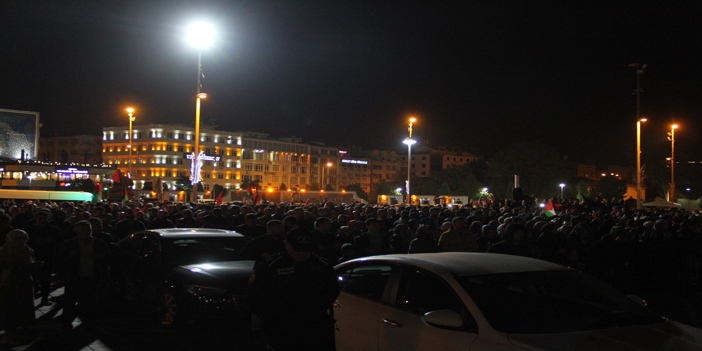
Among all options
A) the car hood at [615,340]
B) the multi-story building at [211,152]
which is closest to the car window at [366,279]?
the car hood at [615,340]

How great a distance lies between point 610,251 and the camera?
10789 millimetres

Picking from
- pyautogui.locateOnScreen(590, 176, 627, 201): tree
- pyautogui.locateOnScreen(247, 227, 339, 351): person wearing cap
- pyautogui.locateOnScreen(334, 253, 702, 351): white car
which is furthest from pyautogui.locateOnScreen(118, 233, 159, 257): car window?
Answer: pyautogui.locateOnScreen(590, 176, 627, 201): tree

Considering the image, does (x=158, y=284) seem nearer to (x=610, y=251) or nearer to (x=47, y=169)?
(x=610, y=251)

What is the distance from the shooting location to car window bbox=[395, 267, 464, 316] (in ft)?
14.7

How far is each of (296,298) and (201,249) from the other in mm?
5403

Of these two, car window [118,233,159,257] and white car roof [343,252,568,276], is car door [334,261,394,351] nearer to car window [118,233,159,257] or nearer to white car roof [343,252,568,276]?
white car roof [343,252,568,276]

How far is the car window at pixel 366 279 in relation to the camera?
5176mm

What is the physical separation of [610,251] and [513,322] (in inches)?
299

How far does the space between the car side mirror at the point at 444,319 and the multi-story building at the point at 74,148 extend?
127214mm

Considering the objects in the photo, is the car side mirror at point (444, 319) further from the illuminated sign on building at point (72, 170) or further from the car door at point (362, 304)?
the illuminated sign on building at point (72, 170)

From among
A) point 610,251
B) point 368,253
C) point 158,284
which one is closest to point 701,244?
point 610,251

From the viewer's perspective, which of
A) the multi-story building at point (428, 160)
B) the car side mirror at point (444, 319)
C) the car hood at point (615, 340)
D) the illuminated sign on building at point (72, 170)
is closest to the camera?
the car hood at point (615, 340)

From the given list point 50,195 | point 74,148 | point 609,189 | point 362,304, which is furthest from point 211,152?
point 362,304

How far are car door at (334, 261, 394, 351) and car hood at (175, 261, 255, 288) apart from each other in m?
2.63
